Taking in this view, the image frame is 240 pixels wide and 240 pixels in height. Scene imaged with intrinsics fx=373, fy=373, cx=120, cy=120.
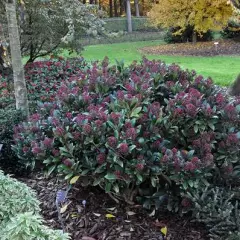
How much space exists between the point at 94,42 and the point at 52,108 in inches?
876

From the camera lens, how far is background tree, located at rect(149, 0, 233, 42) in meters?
18.4

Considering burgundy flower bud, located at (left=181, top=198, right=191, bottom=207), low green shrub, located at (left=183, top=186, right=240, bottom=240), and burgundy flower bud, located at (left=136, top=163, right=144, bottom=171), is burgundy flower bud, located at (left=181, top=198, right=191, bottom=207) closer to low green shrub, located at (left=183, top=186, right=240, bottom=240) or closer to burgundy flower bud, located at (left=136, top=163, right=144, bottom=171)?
low green shrub, located at (left=183, top=186, right=240, bottom=240)

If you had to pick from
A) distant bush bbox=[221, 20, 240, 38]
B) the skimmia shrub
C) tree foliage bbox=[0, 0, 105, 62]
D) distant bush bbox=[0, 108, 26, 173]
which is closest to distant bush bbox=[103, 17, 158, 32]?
distant bush bbox=[221, 20, 240, 38]

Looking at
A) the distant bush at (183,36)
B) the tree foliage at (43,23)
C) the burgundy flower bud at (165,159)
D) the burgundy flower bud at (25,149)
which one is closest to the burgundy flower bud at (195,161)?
the burgundy flower bud at (165,159)

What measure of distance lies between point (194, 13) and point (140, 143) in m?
17.1

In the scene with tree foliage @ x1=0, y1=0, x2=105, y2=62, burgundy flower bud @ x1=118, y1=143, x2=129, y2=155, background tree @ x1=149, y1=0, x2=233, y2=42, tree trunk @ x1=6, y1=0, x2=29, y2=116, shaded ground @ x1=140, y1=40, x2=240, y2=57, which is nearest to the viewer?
burgundy flower bud @ x1=118, y1=143, x2=129, y2=155

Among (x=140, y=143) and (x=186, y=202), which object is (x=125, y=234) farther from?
(x=140, y=143)

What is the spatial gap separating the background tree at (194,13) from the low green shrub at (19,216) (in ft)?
57.4

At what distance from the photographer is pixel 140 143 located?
2.75 m

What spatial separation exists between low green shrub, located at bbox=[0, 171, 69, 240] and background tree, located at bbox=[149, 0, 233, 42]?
689 inches

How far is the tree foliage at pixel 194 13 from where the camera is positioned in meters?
18.4

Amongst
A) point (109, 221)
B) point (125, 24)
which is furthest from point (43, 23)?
point (125, 24)

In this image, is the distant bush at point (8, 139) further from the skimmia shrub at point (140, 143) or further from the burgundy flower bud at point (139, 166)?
the burgundy flower bud at point (139, 166)

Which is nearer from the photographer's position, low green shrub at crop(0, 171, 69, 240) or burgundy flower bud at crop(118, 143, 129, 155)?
low green shrub at crop(0, 171, 69, 240)
